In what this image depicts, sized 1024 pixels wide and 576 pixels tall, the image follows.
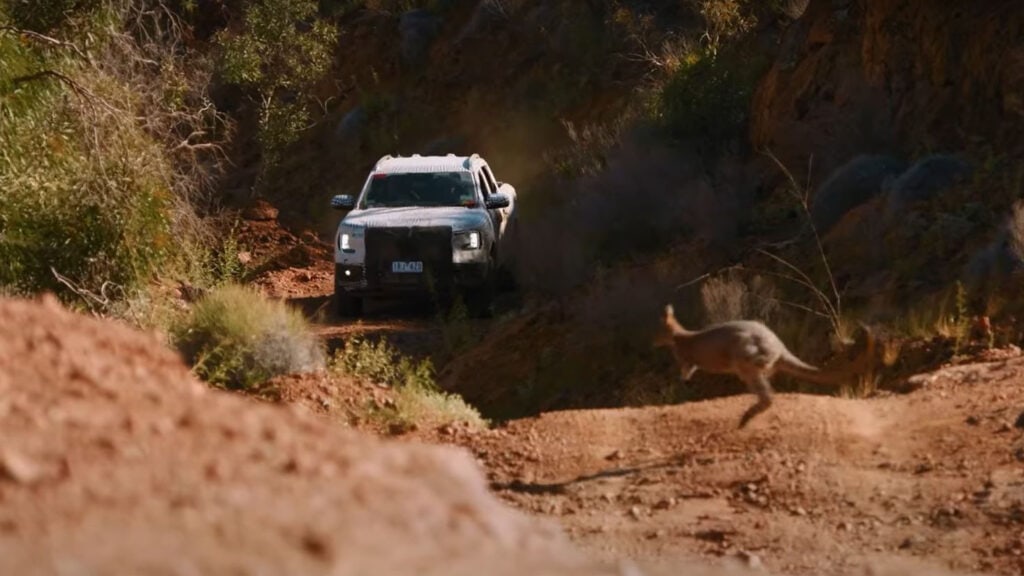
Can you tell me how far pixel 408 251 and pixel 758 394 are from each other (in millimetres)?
10593

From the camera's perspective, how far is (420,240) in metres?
21.5

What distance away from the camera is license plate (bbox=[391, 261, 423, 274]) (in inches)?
847

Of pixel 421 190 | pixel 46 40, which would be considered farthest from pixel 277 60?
pixel 46 40

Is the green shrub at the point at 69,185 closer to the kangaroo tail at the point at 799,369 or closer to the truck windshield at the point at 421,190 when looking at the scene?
the truck windshield at the point at 421,190

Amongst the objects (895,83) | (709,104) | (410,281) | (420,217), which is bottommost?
(410,281)

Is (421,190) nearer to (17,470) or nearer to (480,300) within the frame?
(480,300)

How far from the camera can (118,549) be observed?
496cm

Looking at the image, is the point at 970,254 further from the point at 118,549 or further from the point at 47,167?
the point at 118,549

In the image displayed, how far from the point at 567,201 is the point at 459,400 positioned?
44.8 ft

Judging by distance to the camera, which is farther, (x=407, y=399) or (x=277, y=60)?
(x=277, y=60)

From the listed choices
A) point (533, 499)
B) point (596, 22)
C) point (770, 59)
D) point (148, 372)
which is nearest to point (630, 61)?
point (596, 22)

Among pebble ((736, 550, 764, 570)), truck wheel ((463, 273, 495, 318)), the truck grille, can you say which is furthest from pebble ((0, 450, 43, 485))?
truck wheel ((463, 273, 495, 318))

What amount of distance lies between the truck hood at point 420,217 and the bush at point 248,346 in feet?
21.4

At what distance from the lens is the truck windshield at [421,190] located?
22.5m
